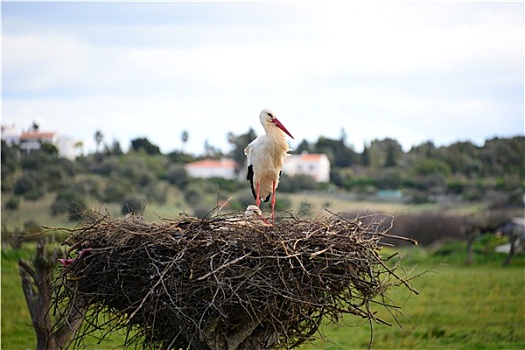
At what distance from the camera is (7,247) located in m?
28.9

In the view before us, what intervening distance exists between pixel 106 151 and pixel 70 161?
8.01 meters

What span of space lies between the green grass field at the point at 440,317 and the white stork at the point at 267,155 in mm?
4162

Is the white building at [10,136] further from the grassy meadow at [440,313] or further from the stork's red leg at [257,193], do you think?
the stork's red leg at [257,193]

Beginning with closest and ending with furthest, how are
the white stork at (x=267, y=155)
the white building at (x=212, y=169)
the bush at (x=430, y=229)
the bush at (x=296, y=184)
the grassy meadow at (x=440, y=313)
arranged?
1. the white stork at (x=267, y=155)
2. the grassy meadow at (x=440, y=313)
3. the bush at (x=430, y=229)
4. the bush at (x=296, y=184)
5. the white building at (x=212, y=169)

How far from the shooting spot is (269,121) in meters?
10.0

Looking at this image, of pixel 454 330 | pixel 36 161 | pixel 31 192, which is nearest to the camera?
pixel 454 330

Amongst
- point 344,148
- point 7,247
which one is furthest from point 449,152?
point 7,247

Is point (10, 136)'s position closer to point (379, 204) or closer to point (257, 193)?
point (379, 204)

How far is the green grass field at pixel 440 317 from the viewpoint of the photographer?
18938 millimetres

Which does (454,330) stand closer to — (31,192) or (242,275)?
(242,275)

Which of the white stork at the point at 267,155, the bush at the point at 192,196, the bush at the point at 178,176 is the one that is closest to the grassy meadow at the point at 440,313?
the white stork at the point at 267,155

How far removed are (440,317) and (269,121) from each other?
1353 cm

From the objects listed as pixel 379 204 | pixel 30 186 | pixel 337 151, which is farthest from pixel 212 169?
pixel 337 151

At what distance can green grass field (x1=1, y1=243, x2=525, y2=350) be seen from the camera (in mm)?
18938
